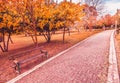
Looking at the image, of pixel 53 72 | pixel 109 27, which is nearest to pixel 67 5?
pixel 53 72

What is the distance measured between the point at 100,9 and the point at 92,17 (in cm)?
396

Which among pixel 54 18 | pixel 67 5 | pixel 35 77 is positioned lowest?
pixel 35 77

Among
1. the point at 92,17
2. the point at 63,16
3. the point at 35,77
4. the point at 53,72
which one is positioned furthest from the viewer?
the point at 92,17

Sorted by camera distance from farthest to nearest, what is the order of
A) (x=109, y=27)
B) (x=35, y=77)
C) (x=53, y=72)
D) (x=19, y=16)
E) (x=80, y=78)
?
(x=109, y=27) < (x=19, y=16) < (x=53, y=72) < (x=35, y=77) < (x=80, y=78)

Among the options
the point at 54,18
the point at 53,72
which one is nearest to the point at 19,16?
the point at 54,18

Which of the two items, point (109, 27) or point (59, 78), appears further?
point (109, 27)

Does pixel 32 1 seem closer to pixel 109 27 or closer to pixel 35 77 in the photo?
pixel 35 77

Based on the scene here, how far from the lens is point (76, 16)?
752 inches

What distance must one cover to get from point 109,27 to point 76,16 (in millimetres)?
56204

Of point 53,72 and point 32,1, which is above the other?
point 32,1

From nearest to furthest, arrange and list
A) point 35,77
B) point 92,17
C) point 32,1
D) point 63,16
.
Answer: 1. point 35,77
2. point 32,1
3. point 63,16
4. point 92,17

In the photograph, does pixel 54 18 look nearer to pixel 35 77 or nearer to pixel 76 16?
pixel 76 16

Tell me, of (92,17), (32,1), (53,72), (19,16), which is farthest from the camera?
(92,17)

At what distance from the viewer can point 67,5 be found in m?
18.5
